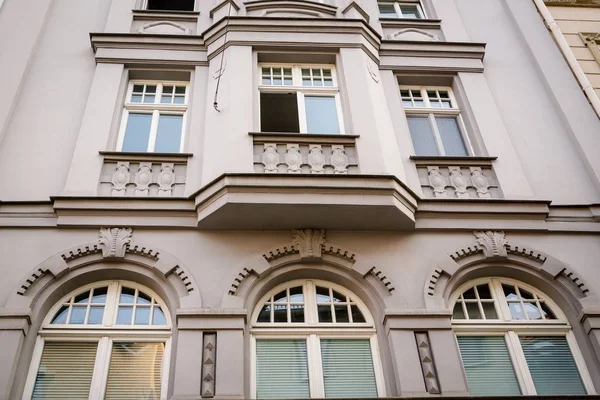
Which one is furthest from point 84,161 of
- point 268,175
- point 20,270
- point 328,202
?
point 328,202

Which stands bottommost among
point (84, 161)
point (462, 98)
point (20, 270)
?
point (20, 270)

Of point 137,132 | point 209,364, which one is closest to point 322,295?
point 209,364

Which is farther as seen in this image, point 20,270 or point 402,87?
point 402,87

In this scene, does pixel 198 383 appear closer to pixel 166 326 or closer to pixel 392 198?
pixel 166 326

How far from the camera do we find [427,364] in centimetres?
799

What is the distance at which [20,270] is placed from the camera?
340 inches

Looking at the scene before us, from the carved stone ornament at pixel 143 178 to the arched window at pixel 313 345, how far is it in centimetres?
251

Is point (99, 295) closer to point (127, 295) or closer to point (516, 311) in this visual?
point (127, 295)

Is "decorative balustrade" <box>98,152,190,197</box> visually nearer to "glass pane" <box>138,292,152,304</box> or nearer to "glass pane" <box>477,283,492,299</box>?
"glass pane" <box>138,292,152,304</box>

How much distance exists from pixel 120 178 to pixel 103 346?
269 centimetres

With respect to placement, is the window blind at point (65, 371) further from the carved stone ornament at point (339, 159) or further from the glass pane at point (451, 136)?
the glass pane at point (451, 136)

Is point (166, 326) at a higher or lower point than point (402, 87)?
lower

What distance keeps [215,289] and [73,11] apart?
745cm

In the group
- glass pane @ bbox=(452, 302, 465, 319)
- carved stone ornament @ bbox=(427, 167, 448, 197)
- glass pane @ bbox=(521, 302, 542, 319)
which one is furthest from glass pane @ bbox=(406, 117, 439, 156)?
glass pane @ bbox=(521, 302, 542, 319)
